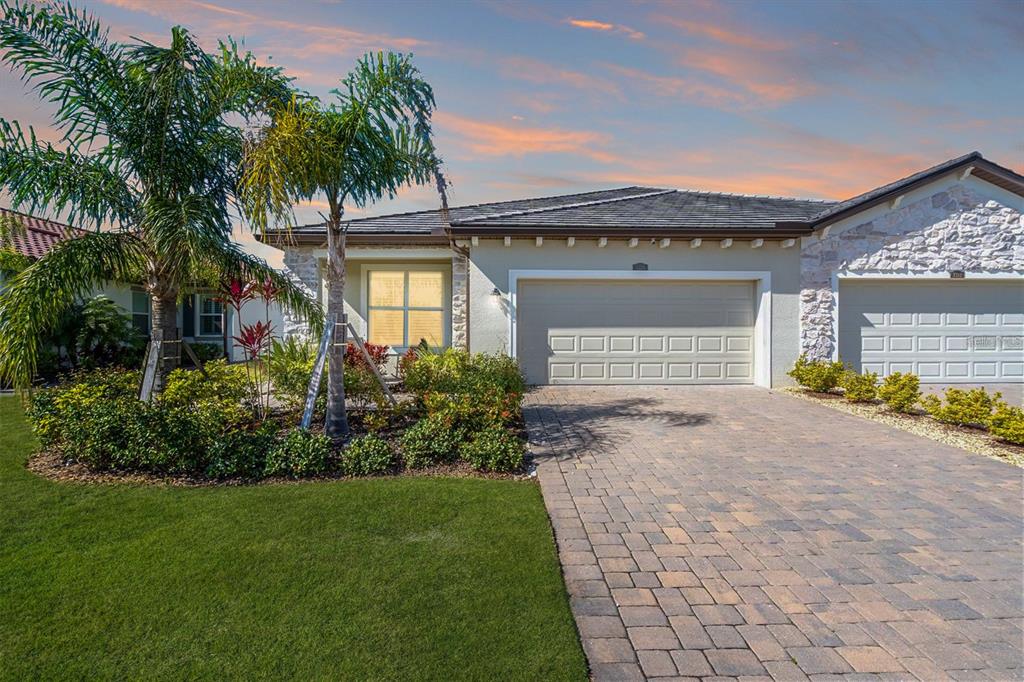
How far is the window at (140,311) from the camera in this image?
15367mm

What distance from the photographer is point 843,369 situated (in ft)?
32.9

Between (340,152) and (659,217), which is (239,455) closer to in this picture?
(340,152)

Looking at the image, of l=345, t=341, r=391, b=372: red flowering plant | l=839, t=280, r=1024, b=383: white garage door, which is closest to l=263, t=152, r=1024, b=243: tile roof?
l=839, t=280, r=1024, b=383: white garage door

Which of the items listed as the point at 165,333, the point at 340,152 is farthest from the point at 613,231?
the point at 165,333

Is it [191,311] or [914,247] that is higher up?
[914,247]

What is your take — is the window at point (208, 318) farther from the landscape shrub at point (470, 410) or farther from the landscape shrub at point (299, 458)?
the landscape shrub at point (299, 458)

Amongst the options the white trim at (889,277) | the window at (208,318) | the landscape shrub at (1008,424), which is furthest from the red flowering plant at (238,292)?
the window at (208,318)

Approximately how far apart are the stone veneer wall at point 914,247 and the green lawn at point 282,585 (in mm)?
8723

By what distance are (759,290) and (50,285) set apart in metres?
11.1

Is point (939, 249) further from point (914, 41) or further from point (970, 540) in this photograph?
point (970, 540)

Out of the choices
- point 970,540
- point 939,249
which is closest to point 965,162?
point 939,249

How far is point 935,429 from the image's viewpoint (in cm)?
740

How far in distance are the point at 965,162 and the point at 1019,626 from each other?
36.1ft

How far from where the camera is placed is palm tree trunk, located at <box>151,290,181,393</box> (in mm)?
6699
